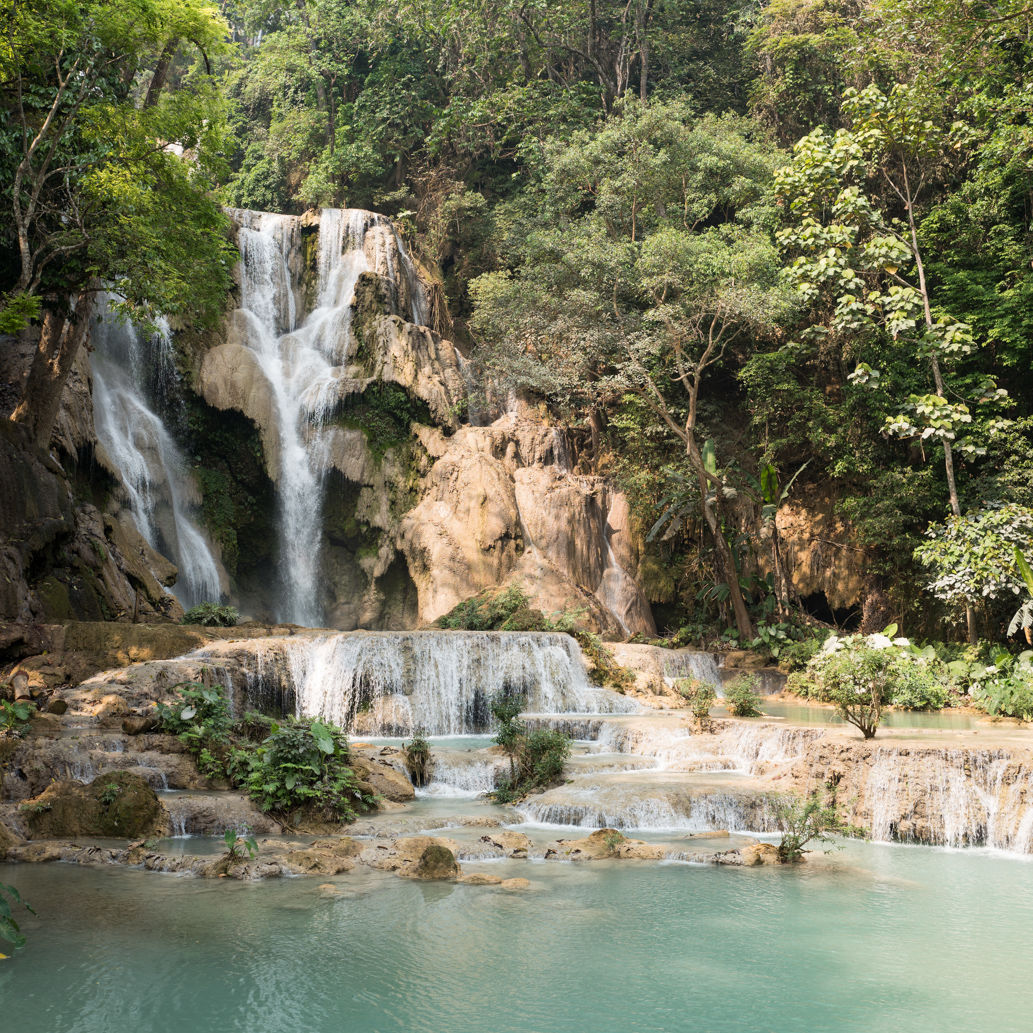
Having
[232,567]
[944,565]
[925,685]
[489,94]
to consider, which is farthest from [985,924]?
[489,94]

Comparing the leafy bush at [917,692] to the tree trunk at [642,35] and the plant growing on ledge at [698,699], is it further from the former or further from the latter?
the tree trunk at [642,35]

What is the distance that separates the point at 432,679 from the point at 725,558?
834 cm

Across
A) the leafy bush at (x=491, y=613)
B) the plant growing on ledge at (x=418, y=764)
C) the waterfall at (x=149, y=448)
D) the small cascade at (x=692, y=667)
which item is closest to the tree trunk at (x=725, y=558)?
the small cascade at (x=692, y=667)

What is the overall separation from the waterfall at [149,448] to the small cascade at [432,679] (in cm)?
691

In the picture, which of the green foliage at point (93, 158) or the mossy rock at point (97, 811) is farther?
the green foliage at point (93, 158)

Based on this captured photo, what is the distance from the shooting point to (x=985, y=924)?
6.45 m

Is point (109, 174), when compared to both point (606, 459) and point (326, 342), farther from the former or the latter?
point (606, 459)

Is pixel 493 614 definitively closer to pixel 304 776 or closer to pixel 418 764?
pixel 418 764

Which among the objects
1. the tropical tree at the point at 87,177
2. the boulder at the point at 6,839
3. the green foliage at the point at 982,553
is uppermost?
the tropical tree at the point at 87,177

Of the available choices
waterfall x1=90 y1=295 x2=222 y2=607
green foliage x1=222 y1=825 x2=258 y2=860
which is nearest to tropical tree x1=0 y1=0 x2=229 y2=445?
waterfall x1=90 y1=295 x2=222 y2=607

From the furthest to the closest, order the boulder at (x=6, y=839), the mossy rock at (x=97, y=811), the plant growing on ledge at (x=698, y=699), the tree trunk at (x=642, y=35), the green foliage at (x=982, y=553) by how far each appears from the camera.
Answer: the tree trunk at (x=642, y=35)
the green foliage at (x=982, y=553)
the plant growing on ledge at (x=698, y=699)
the mossy rock at (x=97, y=811)
the boulder at (x=6, y=839)

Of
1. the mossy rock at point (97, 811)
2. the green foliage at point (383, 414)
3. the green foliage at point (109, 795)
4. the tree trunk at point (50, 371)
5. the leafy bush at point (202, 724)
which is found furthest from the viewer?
the green foliage at point (383, 414)

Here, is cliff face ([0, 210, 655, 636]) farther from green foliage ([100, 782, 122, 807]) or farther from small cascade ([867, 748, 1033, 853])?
small cascade ([867, 748, 1033, 853])

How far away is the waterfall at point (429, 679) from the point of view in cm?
1446
